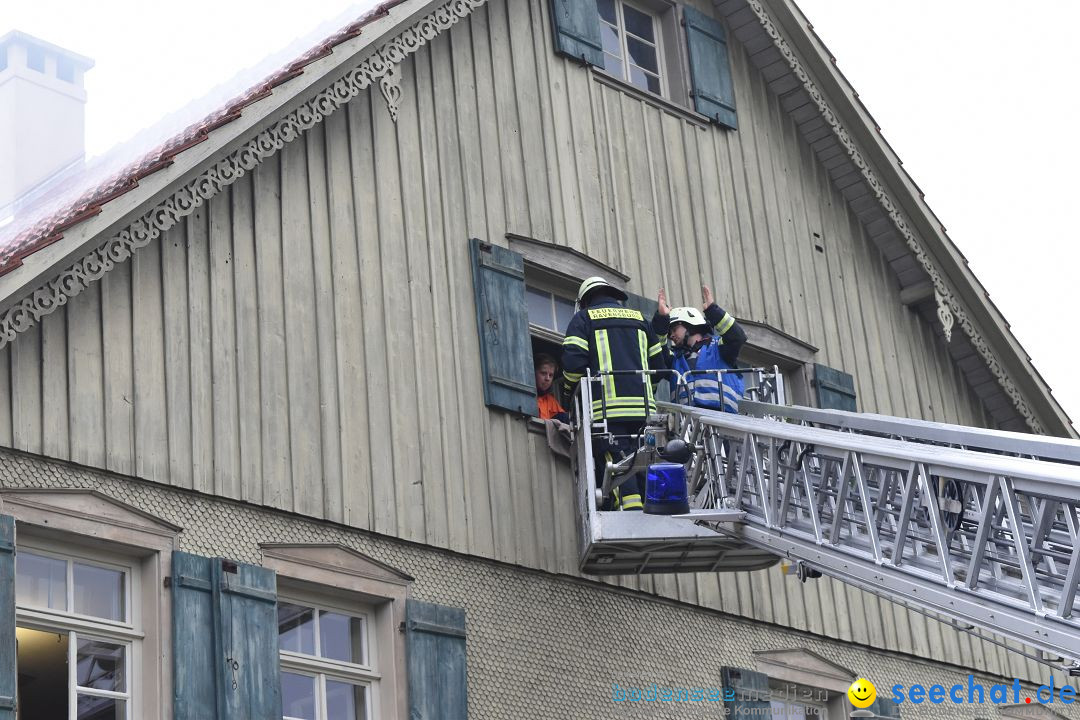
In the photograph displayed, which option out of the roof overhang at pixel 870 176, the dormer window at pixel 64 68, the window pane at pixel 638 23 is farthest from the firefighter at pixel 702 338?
the dormer window at pixel 64 68

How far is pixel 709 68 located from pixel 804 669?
5.51 m

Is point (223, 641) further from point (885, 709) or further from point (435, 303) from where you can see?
point (885, 709)

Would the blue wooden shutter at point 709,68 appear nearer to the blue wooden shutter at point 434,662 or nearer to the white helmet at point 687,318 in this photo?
the white helmet at point 687,318

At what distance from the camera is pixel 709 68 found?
48.8 feet

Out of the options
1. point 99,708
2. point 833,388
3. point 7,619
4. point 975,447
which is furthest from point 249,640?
point 833,388

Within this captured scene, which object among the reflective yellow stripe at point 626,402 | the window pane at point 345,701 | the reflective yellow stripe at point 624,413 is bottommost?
the window pane at point 345,701

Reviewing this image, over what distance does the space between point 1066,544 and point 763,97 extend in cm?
857

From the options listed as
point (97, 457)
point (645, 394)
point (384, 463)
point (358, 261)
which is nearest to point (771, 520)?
point (645, 394)

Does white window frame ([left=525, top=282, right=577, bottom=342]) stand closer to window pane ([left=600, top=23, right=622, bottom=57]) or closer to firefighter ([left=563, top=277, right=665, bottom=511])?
firefighter ([left=563, top=277, right=665, bottom=511])

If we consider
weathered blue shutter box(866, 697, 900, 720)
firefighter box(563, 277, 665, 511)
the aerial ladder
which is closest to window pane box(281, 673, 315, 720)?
the aerial ladder

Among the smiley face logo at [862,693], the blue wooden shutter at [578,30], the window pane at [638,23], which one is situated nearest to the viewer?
the smiley face logo at [862,693]

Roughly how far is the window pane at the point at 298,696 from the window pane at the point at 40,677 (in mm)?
1396

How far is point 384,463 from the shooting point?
1030 cm

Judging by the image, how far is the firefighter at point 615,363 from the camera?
428 inches
